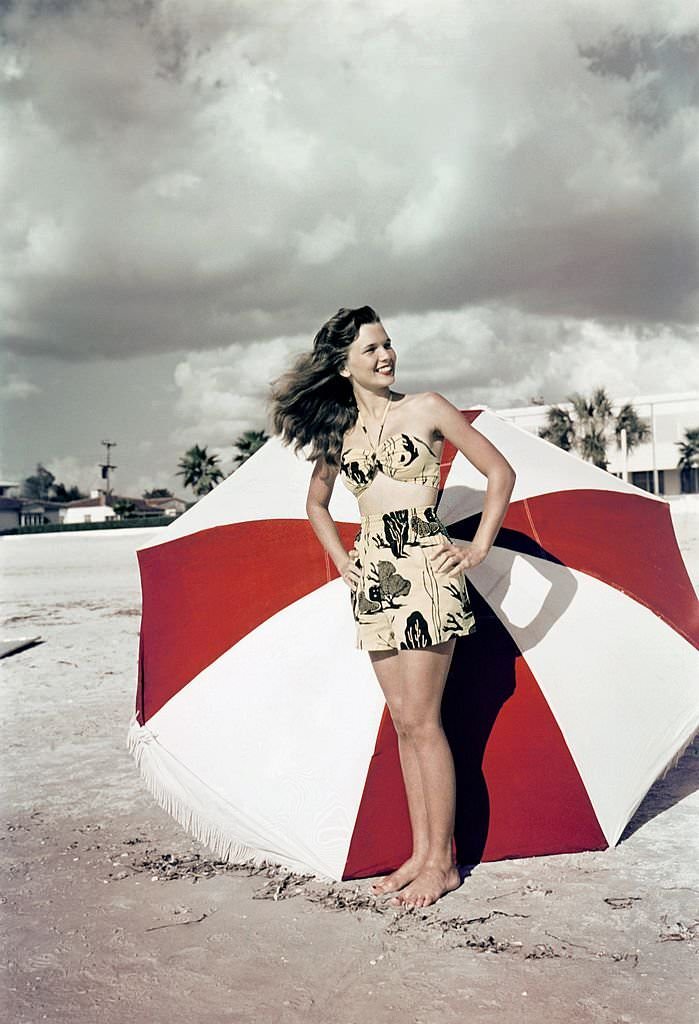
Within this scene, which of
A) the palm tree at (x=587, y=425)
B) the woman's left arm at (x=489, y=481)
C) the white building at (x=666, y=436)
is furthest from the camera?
the white building at (x=666, y=436)

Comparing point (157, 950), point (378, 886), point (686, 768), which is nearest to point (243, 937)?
point (157, 950)

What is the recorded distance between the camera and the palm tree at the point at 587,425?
49.8m

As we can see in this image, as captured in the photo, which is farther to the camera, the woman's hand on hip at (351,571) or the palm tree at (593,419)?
the palm tree at (593,419)

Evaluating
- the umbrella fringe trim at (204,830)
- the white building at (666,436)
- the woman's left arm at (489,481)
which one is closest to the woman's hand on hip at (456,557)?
the woman's left arm at (489,481)

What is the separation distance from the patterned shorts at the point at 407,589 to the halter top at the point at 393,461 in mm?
121

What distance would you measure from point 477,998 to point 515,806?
1.02m

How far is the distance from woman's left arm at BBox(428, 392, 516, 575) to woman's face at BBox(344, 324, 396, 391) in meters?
0.25

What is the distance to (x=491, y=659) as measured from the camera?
370 centimetres

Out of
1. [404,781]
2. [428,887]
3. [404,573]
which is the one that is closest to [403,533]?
[404,573]

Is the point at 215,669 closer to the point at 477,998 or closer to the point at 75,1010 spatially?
the point at 75,1010

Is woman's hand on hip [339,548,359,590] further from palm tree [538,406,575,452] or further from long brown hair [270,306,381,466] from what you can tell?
palm tree [538,406,575,452]

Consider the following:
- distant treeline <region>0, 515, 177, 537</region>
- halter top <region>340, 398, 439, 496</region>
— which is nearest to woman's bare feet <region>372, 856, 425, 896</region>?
halter top <region>340, 398, 439, 496</region>

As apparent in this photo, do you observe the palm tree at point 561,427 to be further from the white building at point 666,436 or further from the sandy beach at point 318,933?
the sandy beach at point 318,933

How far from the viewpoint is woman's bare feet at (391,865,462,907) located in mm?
3330
